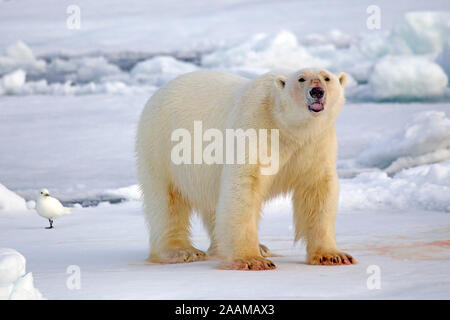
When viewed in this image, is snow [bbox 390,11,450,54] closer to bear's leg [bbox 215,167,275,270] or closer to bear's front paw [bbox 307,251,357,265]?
bear's front paw [bbox 307,251,357,265]

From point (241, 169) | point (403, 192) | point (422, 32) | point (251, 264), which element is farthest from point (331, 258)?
point (422, 32)

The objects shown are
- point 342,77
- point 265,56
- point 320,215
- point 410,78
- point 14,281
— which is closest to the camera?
point 14,281

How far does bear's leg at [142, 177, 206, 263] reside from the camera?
5.59 meters

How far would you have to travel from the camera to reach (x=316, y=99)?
4.54m

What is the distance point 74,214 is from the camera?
855 centimetres

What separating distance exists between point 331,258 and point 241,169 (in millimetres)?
890

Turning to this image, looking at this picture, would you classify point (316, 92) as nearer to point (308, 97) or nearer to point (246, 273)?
point (308, 97)

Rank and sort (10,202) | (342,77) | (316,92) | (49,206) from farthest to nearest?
(10,202)
(49,206)
(342,77)
(316,92)

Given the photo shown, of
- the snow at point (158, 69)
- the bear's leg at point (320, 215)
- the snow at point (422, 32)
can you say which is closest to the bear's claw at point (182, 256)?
the bear's leg at point (320, 215)

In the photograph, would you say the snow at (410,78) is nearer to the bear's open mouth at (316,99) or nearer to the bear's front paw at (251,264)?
the bear's open mouth at (316,99)

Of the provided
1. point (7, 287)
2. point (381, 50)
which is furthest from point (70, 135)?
point (7, 287)

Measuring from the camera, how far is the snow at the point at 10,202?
872 centimetres

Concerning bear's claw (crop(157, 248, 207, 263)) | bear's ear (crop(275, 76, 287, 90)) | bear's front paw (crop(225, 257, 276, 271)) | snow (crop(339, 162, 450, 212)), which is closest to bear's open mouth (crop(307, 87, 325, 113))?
bear's ear (crop(275, 76, 287, 90))

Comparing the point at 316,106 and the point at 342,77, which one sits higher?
the point at 342,77
